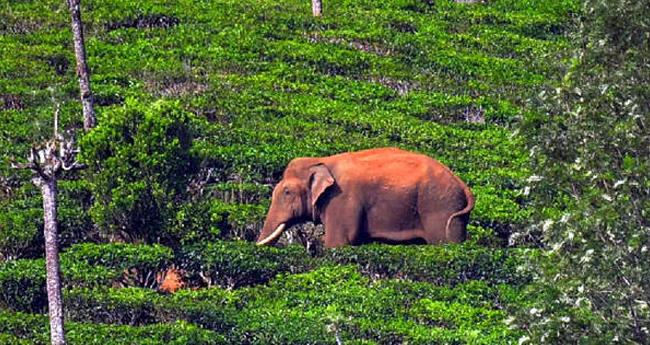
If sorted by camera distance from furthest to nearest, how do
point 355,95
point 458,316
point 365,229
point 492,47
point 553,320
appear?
point 492,47 → point 355,95 → point 365,229 → point 458,316 → point 553,320

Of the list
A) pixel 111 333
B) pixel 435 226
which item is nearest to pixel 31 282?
pixel 111 333

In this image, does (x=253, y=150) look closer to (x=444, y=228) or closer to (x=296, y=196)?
(x=296, y=196)

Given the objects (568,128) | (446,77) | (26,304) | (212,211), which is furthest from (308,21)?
(568,128)

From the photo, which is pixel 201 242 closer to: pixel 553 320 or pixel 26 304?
pixel 26 304

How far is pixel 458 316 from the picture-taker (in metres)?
32.2

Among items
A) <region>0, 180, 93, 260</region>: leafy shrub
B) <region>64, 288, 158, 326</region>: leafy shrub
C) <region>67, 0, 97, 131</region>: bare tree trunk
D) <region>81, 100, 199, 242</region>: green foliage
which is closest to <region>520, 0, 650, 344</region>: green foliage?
<region>64, 288, 158, 326</region>: leafy shrub

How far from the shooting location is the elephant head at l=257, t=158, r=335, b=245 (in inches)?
1438

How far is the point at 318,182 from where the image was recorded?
36781 millimetres

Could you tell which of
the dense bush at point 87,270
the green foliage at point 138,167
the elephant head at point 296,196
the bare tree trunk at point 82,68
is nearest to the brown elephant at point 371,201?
the elephant head at point 296,196

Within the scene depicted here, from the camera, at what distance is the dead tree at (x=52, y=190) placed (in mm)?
27016

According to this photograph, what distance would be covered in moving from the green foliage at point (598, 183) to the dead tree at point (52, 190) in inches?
269

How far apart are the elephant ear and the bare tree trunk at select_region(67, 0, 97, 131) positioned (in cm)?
566

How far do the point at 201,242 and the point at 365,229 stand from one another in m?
3.28

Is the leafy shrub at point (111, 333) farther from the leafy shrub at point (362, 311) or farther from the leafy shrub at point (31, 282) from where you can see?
the leafy shrub at point (31, 282)
